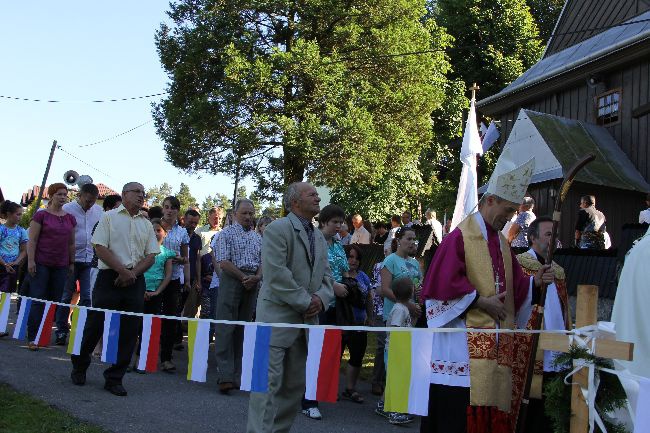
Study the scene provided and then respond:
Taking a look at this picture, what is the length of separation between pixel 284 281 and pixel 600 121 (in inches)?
648

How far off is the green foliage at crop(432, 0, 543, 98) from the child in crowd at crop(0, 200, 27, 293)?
1050 inches

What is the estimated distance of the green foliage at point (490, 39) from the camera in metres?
34.8

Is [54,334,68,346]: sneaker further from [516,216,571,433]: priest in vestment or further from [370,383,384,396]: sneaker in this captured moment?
[516,216,571,433]: priest in vestment

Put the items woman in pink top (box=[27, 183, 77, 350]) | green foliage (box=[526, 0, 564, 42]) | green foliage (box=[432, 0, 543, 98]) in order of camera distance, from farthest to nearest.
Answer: green foliage (box=[526, 0, 564, 42]), green foliage (box=[432, 0, 543, 98]), woman in pink top (box=[27, 183, 77, 350])

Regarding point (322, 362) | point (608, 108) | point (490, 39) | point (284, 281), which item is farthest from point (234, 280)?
point (490, 39)

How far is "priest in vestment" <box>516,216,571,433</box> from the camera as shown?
5.96m

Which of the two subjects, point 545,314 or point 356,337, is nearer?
point 545,314

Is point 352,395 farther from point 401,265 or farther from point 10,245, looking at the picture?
point 10,245

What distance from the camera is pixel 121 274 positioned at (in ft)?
24.8

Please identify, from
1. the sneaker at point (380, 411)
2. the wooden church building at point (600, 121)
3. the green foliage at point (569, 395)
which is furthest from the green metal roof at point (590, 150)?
the green foliage at point (569, 395)

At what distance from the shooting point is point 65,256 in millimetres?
9992

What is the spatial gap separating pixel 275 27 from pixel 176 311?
2114cm

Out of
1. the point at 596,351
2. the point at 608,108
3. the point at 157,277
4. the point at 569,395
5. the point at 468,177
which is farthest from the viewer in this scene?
the point at 608,108

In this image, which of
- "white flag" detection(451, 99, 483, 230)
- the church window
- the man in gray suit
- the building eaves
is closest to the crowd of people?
the man in gray suit
